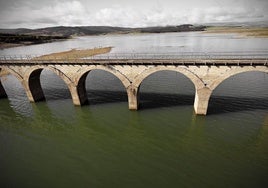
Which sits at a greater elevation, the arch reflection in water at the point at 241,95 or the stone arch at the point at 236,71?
the stone arch at the point at 236,71

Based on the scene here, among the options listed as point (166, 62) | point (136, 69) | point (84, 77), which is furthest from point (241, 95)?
point (84, 77)

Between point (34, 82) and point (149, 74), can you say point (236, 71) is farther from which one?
point (34, 82)

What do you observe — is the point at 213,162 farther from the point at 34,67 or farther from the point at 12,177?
the point at 34,67

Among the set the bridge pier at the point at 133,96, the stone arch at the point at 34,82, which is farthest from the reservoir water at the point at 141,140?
the stone arch at the point at 34,82

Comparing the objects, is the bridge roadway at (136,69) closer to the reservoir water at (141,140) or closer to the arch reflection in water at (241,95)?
the reservoir water at (141,140)

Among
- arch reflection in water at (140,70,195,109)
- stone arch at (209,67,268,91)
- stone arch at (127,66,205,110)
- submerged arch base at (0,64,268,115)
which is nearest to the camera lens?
stone arch at (209,67,268,91)

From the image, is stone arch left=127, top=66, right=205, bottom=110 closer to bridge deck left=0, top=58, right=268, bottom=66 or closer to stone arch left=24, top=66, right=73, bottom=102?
bridge deck left=0, top=58, right=268, bottom=66

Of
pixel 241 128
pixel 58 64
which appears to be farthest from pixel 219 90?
pixel 58 64

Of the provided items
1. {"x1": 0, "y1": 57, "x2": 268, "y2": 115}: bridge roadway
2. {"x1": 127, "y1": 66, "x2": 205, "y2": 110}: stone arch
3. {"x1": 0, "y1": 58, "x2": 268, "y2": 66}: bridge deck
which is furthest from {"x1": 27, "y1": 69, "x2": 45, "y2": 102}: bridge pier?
{"x1": 127, "y1": 66, "x2": 205, "y2": 110}: stone arch
